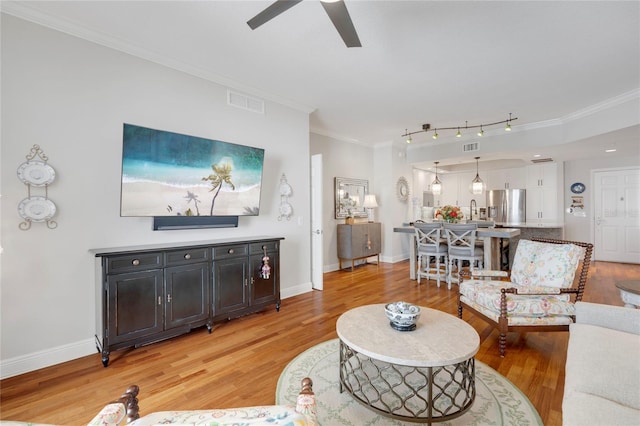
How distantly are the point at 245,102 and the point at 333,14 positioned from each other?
219cm

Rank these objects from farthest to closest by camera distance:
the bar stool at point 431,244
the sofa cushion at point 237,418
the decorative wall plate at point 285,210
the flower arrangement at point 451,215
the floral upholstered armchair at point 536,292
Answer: the flower arrangement at point 451,215 → the bar stool at point 431,244 → the decorative wall plate at point 285,210 → the floral upholstered armchair at point 536,292 → the sofa cushion at point 237,418

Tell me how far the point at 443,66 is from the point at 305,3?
5.95 feet

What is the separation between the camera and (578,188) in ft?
22.7

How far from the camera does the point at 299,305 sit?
12.6ft

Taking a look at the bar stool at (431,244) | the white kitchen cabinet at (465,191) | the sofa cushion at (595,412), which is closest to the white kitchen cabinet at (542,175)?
the white kitchen cabinet at (465,191)

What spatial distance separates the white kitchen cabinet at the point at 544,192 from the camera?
23.1 ft

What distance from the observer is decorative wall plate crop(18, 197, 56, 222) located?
230 centimetres

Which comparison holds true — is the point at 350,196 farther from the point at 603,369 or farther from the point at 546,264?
the point at 603,369

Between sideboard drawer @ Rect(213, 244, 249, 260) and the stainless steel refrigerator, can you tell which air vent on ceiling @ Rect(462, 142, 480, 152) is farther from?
sideboard drawer @ Rect(213, 244, 249, 260)

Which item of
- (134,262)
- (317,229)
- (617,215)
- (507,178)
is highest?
(507,178)

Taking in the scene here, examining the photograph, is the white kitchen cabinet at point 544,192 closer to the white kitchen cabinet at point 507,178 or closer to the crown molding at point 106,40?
the white kitchen cabinet at point 507,178

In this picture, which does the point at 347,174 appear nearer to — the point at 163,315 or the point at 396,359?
the point at 163,315

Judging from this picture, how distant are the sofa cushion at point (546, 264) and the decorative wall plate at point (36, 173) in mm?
4583

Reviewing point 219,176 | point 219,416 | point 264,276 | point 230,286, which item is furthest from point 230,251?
point 219,416
